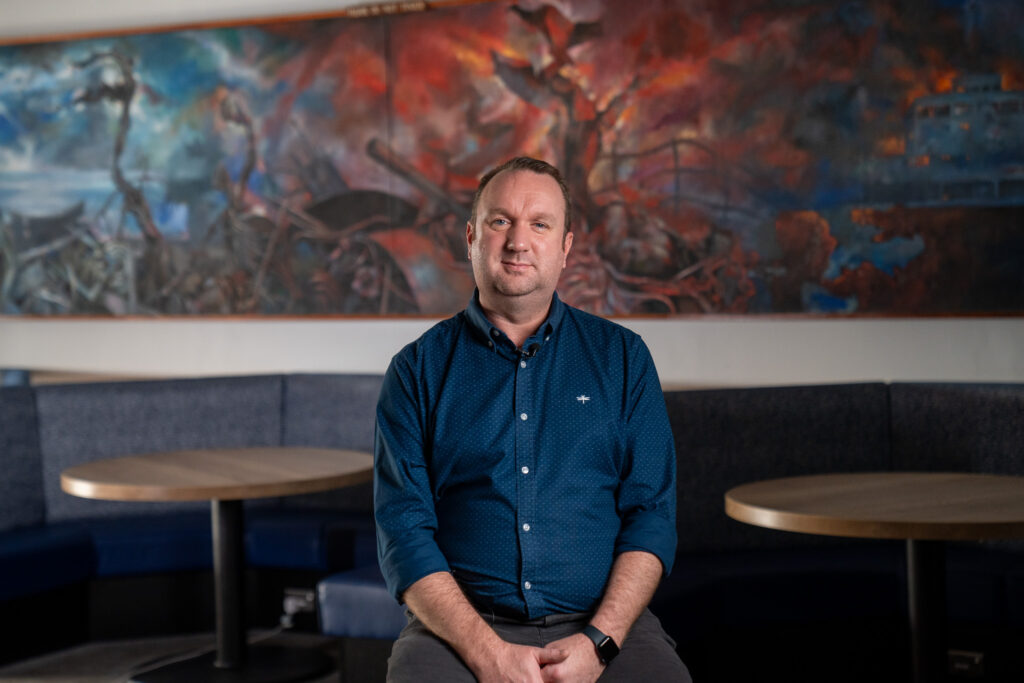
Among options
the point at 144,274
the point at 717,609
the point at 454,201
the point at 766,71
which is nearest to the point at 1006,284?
the point at 766,71

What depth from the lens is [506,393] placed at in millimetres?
2365

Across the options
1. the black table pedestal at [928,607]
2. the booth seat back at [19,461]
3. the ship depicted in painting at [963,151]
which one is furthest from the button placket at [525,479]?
the booth seat back at [19,461]

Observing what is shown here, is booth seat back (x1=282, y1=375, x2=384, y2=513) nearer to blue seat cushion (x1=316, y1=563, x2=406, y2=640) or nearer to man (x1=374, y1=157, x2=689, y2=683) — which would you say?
blue seat cushion (x1=316, y1=563, x2=406, y2=640)

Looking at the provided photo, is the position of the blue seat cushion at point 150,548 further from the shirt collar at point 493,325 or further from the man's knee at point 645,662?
the man's knee at point 645,662

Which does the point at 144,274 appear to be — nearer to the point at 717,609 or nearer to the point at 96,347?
the point at 96,347

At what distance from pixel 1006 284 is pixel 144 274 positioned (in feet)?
13.6

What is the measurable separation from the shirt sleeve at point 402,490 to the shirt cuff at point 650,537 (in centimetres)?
38

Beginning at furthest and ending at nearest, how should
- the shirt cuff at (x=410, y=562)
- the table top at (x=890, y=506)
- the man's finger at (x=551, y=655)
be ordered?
the table top at (x=890, y=506) < the shirt cuff at (x=410, y=562) < the man's finger at (x=551, y=655)

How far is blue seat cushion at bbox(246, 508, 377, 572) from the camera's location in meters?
4.34

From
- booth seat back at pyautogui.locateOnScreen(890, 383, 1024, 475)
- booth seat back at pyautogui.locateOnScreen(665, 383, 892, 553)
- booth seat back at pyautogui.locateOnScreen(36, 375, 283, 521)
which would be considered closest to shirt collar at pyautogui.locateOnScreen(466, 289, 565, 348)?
booth seat back at pyautogui.locateOnScreen(665, 383, 892, 553)

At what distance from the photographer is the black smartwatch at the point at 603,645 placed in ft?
6.98

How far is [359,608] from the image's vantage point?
3.51 meters

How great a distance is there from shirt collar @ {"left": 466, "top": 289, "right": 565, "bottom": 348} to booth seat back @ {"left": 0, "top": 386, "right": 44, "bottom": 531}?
291 cm

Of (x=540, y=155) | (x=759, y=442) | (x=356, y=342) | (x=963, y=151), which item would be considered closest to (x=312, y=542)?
(x=356, y=342)
